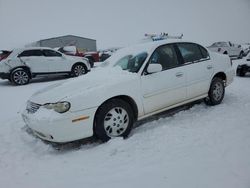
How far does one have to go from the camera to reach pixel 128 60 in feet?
18.1

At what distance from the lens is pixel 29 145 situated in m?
4.74

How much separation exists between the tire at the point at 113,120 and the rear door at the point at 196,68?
5.18ft

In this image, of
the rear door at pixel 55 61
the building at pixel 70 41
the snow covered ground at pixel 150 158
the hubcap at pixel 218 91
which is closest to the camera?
the snow covered ground at pixel 150 158

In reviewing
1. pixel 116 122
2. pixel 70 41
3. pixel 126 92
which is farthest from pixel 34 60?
pixel 70 41

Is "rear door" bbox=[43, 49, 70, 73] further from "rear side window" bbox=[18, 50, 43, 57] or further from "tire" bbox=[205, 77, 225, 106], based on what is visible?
"tire" bbox=[205, 77, 225, 106]

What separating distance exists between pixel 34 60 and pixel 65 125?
9139 mm

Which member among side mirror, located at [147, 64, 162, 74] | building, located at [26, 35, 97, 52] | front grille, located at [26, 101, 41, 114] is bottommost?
front grille, located at [26, 101, 41, 114]

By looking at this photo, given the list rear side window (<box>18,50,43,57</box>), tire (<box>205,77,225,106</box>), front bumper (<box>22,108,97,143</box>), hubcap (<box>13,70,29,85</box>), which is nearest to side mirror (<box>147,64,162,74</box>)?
front bumper (<box>22,108,97,143</box>)

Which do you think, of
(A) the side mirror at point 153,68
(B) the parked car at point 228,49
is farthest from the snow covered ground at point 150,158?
(B) the parked car at point 228,49

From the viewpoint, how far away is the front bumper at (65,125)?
4.16 m

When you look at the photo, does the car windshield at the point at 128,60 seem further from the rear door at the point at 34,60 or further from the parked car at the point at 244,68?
the rear door at the point at 34,60

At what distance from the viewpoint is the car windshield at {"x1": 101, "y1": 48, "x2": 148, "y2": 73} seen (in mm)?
5211

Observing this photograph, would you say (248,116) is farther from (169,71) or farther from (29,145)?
(29,145)

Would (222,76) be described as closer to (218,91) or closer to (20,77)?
(218,91)
